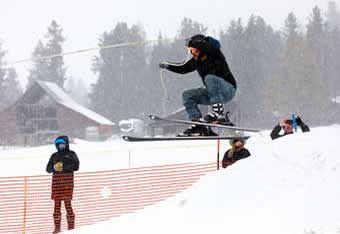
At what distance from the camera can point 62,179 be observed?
8.48m

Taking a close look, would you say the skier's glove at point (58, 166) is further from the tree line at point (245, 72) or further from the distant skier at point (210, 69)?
the tree line at point (245, 72)

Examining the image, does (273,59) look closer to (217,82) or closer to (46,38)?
(46,38)

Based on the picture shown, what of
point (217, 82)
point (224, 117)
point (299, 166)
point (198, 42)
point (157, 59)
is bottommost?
point (299, 166)

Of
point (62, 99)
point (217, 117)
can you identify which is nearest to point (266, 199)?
point (217, 117)

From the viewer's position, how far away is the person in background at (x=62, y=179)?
27.5 feet

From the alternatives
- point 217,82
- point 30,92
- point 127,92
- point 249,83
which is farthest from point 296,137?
point 127,92

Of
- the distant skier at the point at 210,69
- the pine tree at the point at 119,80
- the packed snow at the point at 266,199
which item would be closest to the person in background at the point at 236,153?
the packed snow at the point at 266,199

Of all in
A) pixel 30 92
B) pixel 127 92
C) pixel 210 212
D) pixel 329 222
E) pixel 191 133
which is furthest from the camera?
pixel 127 92

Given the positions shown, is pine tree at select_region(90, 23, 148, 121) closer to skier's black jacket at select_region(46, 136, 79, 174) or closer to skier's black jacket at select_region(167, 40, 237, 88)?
skier's black jacket at select_region(46, 136, 79, 174)

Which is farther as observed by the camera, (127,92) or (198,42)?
(127,92)

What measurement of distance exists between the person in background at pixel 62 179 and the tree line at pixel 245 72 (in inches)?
1859

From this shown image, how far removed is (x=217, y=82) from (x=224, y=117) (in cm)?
67

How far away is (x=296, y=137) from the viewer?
24.6 feet

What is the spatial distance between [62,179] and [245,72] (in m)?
57.2
